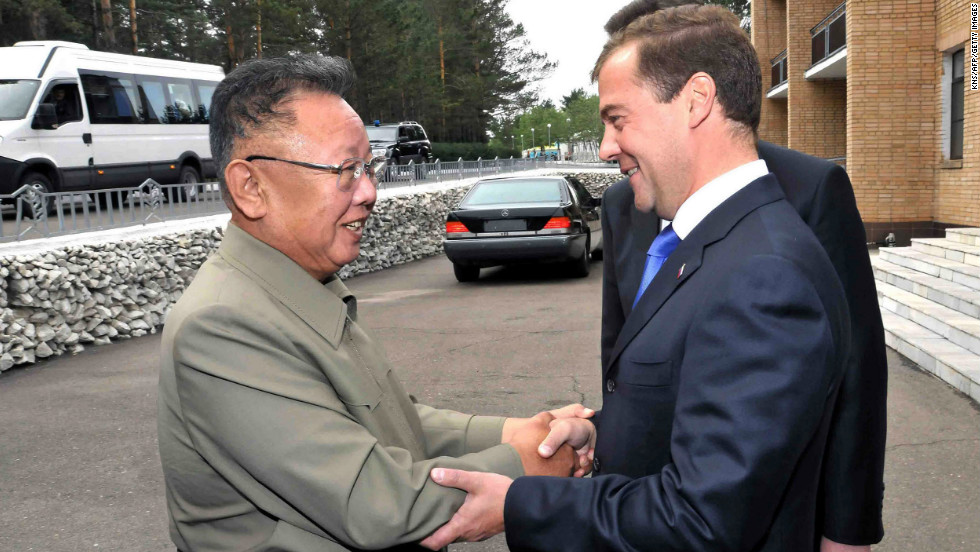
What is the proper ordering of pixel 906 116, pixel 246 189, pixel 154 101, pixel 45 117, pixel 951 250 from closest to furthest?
pixel 246 189, pixel 951 250, pixel 906 116, pixel 45 117, pixel 154 101

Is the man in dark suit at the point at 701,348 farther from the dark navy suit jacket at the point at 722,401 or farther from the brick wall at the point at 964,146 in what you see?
the brick wall at the point at 964,146

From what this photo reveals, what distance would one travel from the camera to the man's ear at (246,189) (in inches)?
78.4

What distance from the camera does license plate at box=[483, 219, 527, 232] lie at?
12.8 m

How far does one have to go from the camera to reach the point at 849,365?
196 centimetres

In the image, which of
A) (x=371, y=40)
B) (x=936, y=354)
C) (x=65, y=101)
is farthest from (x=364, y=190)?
(x=371, y=40)

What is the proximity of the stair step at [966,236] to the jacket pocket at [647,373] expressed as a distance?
406 inches

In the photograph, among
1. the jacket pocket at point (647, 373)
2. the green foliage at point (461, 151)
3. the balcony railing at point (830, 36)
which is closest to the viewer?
the jacket pocket at point (647, 373)

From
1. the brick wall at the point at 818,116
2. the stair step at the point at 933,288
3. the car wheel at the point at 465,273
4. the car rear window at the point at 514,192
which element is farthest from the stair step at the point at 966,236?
the brick wall at the point at 818,116

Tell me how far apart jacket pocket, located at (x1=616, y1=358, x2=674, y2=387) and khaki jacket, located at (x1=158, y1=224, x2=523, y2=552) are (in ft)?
1.60

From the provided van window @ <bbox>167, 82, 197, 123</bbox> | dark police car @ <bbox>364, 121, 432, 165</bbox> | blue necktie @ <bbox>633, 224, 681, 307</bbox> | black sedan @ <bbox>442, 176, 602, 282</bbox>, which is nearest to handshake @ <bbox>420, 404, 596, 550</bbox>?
blue necktie @ <bbox>633, 224, 681, 307</bbox>

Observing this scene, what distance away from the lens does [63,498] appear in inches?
184

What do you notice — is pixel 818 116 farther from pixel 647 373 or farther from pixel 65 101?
pixel 647 373

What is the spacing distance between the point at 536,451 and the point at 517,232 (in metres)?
10.6

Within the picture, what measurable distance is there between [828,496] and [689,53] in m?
1.08
